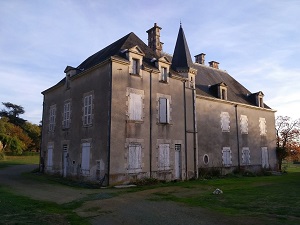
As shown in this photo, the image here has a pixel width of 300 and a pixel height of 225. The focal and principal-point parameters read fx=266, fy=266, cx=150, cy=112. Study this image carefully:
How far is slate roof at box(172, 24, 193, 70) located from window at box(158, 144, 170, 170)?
232 inches

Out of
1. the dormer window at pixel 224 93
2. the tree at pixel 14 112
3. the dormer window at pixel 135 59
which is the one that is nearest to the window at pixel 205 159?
the dormer window at pixel 224 93

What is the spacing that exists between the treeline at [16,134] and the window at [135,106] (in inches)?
1032

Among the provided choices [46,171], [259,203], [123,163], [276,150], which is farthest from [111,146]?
[276,150]

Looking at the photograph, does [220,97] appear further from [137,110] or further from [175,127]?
[137,110]

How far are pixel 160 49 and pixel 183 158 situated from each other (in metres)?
9.25

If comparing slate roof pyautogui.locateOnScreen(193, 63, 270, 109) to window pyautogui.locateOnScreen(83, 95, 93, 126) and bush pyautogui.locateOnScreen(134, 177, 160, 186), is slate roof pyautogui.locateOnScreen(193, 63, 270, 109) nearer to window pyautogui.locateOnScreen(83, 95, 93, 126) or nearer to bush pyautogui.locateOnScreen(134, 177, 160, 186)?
bush pyautogui.locateOnScreen(134, 177, 160, 186)

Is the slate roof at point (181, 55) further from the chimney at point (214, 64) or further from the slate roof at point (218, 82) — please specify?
the chimney at point (214, 64)

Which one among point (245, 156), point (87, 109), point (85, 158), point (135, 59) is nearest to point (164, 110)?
point (135, 59)

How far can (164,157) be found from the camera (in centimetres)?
1513

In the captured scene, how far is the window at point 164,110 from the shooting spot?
1547cm

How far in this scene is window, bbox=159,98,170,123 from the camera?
15.5 meters

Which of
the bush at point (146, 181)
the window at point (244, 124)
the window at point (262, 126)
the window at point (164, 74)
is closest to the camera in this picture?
the bush at point (146, 181)

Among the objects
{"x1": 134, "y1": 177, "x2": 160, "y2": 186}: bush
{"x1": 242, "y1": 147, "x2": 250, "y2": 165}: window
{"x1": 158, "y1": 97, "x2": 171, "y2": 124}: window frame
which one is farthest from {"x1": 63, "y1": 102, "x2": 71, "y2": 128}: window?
{"x1": 242, "y1": 147, "x2": 250, "y2": 165}: window

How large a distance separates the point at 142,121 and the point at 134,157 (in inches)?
78.6
